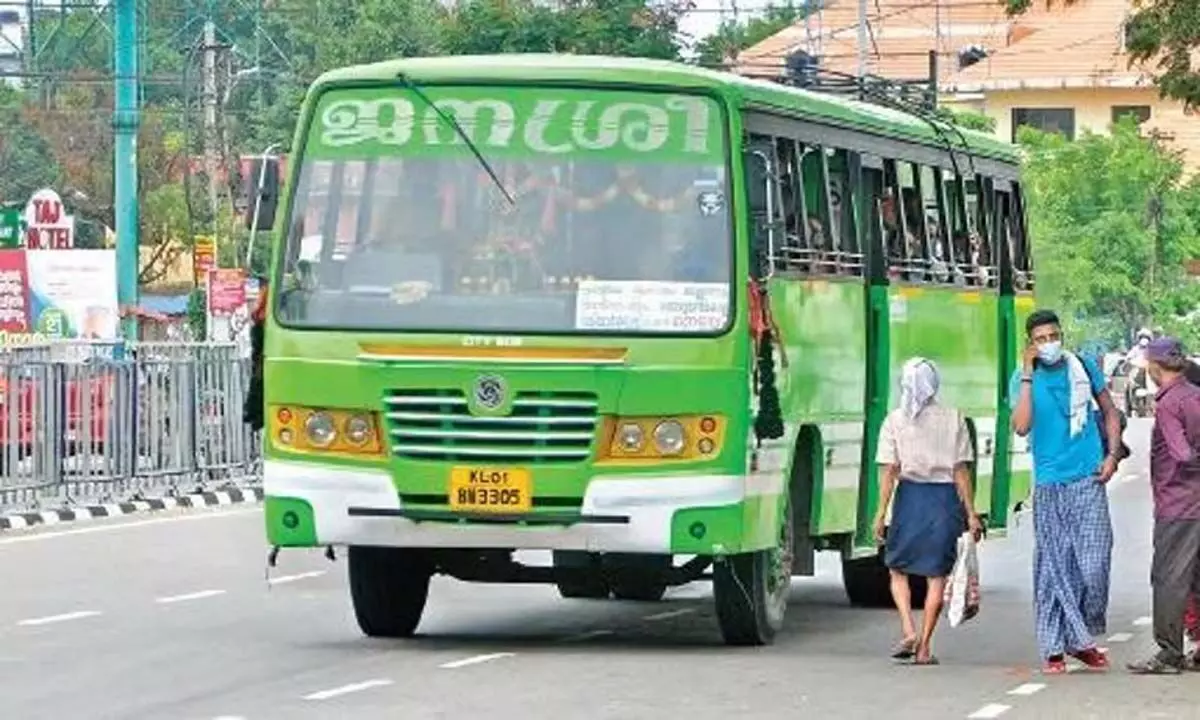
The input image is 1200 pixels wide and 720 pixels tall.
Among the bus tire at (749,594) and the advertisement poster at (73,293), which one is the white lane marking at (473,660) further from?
the advertisement poster at (73,293)

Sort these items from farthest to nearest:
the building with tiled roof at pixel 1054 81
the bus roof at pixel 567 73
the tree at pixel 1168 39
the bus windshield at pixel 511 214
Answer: the building with tiled roof at pixel 1054 81, the tree at pixel 1168 39, the bus roof at pixel 567 73, the bus windshield at pixel 511 214

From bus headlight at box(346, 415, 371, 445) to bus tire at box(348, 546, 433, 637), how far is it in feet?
3.15

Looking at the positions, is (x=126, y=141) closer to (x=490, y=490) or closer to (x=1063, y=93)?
(x=490, y=490)

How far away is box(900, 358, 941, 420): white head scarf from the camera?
57.7ft

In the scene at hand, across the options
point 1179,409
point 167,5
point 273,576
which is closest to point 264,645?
point 1179,409

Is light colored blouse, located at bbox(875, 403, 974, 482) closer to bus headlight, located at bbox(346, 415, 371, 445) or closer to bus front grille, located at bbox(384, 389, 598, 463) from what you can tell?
bus front grille, located at bbox(384, 389, 598, 463)

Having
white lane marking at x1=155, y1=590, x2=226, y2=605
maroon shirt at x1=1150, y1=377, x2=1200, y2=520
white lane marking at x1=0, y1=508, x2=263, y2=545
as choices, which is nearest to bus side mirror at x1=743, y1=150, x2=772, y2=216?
maroon shirt at x1=1150, y1=377, x2=1200, y2=520

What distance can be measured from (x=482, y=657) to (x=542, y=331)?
5.38 ft

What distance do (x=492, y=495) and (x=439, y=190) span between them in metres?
1.67

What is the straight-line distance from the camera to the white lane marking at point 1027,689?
16.0 m

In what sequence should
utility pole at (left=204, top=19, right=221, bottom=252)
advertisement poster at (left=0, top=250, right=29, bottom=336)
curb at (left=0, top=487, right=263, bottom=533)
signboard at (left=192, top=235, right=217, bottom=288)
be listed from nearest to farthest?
curb at (left=0, top=487, right=263, bottom=533) → advertisement poster at (left=0, top=250, right=29, bottom=336) → signboard at (left=192, top=235, right=217, bottom=288) → utility pole at (left=204, top=19, right=221, bottom=252)

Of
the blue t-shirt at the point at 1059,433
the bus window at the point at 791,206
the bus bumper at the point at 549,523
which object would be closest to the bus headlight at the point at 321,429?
the bus bumper at the point at 549,523

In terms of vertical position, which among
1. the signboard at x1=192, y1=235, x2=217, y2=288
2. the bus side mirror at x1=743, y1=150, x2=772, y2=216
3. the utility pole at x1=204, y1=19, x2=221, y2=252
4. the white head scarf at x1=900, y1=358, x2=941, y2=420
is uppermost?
the utility pole at x1=204, y1=19, x2=221, y2=252

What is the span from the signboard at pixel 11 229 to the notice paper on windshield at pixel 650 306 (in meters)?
40.9
